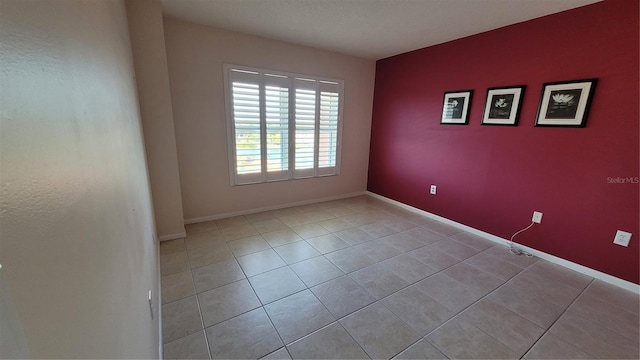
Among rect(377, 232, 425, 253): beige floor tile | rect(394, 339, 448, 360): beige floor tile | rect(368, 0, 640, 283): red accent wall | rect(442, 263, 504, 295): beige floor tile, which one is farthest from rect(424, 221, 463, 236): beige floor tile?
rect(394, 339, 448, 360): beige floor tile

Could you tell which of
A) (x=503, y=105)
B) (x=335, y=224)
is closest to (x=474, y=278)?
(x=335, y=224)

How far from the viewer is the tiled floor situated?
161cm

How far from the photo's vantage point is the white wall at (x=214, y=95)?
293cm

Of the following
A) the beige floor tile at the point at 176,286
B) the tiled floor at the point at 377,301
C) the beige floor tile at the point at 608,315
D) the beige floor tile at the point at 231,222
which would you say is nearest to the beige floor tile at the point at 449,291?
the tiled floor at the point at 377,301

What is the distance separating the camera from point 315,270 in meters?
2.37

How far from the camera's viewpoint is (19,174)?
29 cm

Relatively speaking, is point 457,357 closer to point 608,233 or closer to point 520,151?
point 608,233

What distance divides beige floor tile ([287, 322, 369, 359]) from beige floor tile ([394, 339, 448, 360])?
0.81 feet

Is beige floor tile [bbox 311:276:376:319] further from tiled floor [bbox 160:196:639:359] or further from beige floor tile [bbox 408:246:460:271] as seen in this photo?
beige floor tile [bbox 408:246:460:271]

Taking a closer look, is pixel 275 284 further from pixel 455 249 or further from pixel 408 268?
pixel 455 249

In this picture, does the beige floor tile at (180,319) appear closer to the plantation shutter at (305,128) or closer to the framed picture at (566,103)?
the plantation shutter at (305,128)

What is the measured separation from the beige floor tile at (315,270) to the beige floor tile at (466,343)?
90cm

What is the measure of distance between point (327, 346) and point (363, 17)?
2917 mm

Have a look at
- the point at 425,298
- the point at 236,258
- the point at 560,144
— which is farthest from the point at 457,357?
the point at 560,144
